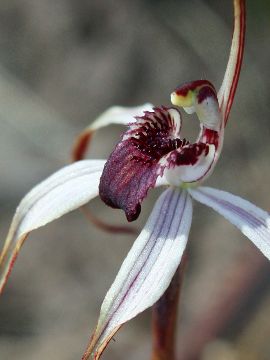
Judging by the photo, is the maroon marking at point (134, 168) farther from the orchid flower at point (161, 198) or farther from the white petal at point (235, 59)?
the white petal at point (235, 59)

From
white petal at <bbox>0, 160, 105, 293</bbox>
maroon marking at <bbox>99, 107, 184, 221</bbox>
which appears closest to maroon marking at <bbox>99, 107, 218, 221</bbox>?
maroon marking at <bbox>99, 107, 184, 221</bbox>

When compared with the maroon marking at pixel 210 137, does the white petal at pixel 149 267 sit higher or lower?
lower

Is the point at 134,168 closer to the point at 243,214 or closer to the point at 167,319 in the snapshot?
the point at 243,214

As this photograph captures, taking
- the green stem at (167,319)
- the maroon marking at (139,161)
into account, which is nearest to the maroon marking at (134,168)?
the maroon marking at (139,161)

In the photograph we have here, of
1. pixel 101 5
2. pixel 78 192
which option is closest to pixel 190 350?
pixel 78 192

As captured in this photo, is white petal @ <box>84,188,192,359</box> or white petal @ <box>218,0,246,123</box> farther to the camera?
white petal @ <box>218,0,246,123</box>

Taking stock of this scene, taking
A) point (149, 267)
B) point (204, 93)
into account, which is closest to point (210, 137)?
point (204, 93)

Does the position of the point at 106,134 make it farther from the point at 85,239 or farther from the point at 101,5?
the point at 101,5

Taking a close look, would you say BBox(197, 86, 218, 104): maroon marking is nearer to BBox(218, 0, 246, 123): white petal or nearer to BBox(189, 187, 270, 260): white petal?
BBox(218, 0, 246, 123): white petal
